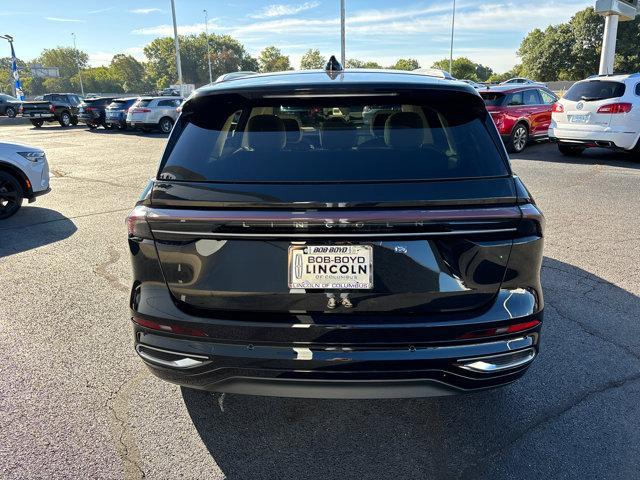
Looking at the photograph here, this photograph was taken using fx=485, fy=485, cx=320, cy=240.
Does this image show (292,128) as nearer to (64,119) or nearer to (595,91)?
(595,91)

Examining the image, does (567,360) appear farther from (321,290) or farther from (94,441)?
(94,441)

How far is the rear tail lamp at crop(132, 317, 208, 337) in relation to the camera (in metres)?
2.17

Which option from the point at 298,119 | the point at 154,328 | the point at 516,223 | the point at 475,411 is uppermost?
the point at 298,119

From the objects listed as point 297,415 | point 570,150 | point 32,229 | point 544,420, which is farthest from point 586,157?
point 32,229

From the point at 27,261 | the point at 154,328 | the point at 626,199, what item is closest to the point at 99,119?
the point at 27,261

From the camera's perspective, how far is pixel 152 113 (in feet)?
74.7

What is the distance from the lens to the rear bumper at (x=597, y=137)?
34.2 feet

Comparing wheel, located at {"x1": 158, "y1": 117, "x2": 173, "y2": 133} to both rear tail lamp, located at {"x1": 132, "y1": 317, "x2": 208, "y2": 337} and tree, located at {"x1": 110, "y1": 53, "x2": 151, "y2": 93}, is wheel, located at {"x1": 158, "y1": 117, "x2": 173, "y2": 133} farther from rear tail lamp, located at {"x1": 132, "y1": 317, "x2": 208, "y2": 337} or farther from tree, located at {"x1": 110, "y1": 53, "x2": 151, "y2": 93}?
tree, located at {"x1": 110, "y1": 53, "x2": 151, "y2": 93}

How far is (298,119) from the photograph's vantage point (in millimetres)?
2473

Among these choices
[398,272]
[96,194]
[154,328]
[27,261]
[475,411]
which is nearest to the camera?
[398,272]

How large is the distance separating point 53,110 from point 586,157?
28.2 m

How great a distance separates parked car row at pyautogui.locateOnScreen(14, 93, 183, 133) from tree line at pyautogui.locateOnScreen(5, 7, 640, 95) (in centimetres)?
4750

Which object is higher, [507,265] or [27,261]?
[507,265]

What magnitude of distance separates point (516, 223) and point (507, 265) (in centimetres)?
19
